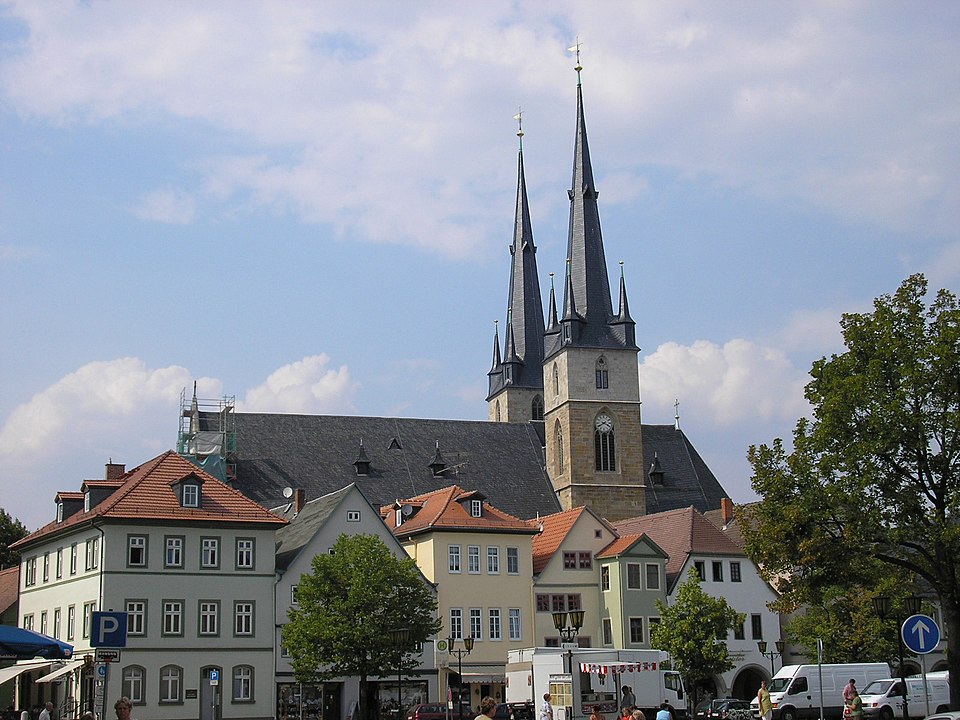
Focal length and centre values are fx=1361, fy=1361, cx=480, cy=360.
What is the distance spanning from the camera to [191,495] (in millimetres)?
50500

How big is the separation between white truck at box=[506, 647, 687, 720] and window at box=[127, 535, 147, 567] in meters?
14.5

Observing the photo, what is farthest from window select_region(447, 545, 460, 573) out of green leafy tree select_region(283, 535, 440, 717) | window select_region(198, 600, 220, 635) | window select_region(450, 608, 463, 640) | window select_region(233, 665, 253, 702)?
window select_region(198, 600, 220, 635)

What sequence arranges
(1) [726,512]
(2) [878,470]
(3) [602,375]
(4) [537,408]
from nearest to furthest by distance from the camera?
(2) [878,470] → (1) [726,512] → (3) [602,375] → (4) [537,408]

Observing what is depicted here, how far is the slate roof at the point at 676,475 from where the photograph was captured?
279ft

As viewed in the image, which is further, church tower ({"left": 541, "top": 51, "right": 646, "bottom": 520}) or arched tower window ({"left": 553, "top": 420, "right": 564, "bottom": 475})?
arched tower window ({"left": 553, "top": 420, "right": 564, "bottom": 475})

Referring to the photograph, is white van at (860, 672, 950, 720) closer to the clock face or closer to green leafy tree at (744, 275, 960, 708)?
green leafy tree at (744, 275, 960, 708)

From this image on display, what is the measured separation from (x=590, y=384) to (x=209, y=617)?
3899cm

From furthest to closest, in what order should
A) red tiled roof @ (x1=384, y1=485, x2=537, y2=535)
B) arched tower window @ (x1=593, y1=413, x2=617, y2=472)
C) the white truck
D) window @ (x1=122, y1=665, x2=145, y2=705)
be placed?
1. arched tower window @ (x1=593, y1=413, x2=617, y2=472)
2. red tiled roof @ (x1=384, y1=485, x2=537, y2=535)
3. window @ (x1=122, y1=665, x2=145, y2=705)
4. the white truck

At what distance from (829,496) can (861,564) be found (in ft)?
6.35

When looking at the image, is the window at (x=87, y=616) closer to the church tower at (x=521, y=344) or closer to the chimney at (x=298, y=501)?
the chimney at (x=298, y=501)

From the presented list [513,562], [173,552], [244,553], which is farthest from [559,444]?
[173,552]

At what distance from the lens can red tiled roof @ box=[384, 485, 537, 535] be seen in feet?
188

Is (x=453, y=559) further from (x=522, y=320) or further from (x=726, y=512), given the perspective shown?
(x=522, y=320)

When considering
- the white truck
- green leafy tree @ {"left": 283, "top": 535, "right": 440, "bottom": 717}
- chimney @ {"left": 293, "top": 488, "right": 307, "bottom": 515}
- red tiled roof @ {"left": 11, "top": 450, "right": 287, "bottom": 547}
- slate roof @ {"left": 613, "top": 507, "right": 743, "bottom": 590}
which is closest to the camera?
the white truck
